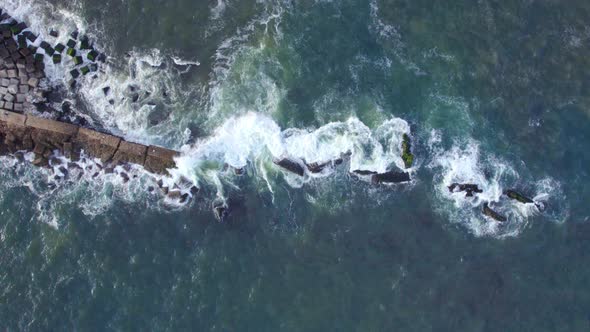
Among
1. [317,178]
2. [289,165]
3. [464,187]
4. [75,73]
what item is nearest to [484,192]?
[464,187]

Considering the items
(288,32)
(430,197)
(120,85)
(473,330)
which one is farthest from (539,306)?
(120,85)

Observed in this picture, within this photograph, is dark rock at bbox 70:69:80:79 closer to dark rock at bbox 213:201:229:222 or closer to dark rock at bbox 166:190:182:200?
dark rock at bbox 166:190:182:200

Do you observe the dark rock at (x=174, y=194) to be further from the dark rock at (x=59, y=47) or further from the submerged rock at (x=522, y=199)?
the submerged rock at (x=522, y=199)

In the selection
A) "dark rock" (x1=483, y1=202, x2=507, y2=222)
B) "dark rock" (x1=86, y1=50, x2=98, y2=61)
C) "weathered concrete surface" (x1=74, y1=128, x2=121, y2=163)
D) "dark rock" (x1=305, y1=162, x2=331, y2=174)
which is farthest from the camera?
"dark rock" (x1=86, y1=50, x2=98, y2=61)

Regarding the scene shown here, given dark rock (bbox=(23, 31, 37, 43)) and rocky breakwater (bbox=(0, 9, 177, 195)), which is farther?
dark rock (bbox=(23, 31, 37, 43))

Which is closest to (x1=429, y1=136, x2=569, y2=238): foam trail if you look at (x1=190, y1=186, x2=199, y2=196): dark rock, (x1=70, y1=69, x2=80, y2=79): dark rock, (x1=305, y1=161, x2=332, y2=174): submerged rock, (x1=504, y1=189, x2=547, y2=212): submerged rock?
(x1=504, y1=189, x2=547, y2=212): submerged rock

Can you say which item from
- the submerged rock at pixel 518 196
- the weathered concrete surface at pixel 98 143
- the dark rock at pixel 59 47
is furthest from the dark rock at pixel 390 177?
the dark rock at pixel 59 47

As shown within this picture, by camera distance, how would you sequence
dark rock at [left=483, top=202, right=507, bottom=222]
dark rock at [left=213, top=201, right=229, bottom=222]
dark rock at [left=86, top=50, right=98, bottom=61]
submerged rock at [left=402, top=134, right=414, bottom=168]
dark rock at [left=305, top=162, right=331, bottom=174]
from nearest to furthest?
dark rock at [left=213, top=201, right=229, bottom=222], dark rock at [left=483, top=202, right=507, bottom=222], submerged rock at [left=402, top=134, right=414, bottom=168], dark rock at [left=305, top=162, right=331, bottom=174], dark rock at [left=86, top=50, right=98, bottom=61]
